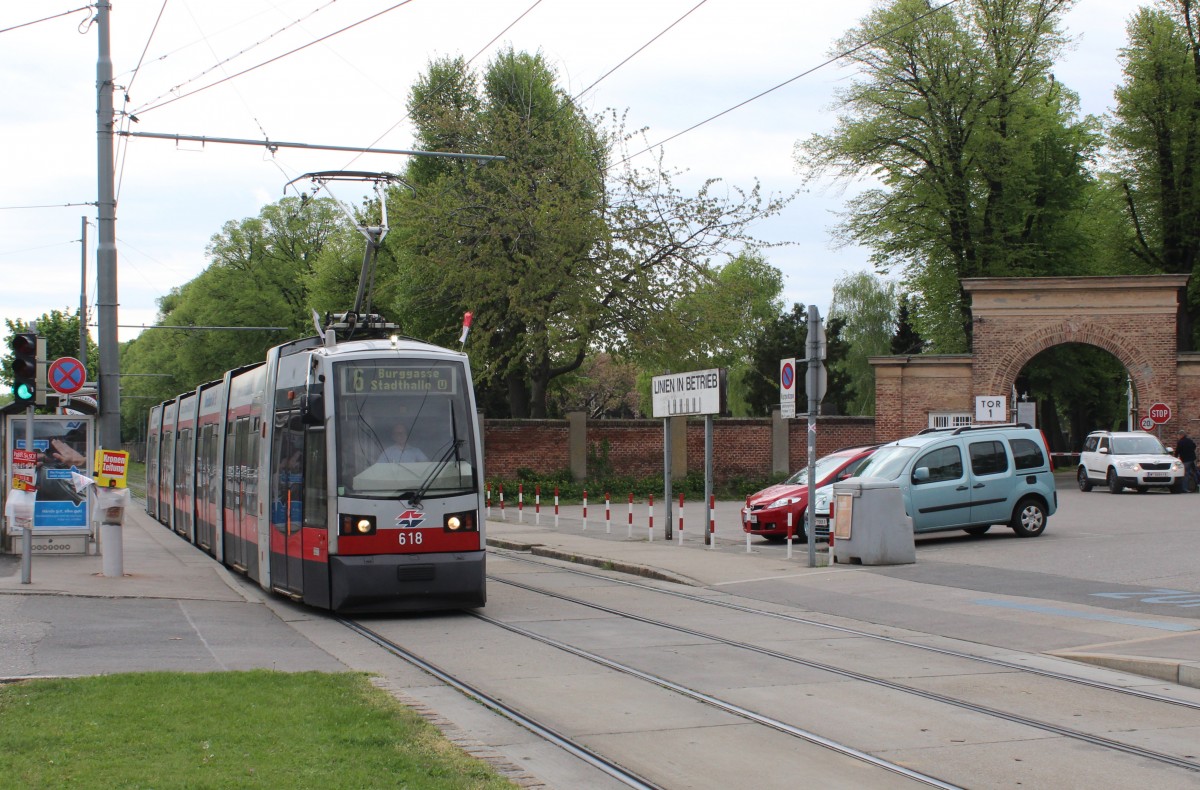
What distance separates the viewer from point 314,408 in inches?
508

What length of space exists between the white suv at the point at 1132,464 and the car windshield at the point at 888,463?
50.1 ft

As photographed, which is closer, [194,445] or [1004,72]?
[194,445]

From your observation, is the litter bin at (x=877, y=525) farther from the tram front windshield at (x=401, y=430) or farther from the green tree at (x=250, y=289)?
the green tree at (x=250, y=289)

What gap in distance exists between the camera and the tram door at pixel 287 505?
44.7 ft

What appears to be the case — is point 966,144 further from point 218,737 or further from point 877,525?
point 218,737

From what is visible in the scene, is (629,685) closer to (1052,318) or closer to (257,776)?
(257,776)

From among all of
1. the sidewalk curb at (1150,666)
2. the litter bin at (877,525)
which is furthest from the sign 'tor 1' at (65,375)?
the sidewalk curb at (1150,666)

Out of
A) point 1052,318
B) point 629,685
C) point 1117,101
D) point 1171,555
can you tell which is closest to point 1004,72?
point 1117,101

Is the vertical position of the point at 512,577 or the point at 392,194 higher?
the point at 392,194

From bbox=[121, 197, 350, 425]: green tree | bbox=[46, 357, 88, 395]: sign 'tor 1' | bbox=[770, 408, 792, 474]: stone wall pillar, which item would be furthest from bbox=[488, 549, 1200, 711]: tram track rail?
bbox=[121, 197, 350, 425]: green tree

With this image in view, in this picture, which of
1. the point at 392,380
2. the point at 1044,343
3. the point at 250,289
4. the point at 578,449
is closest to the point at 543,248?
the point at 578,449

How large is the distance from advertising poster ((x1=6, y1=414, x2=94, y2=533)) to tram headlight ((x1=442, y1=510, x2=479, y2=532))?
28.1 feet

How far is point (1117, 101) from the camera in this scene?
47750 millimetres

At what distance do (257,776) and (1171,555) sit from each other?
15.8 meters
